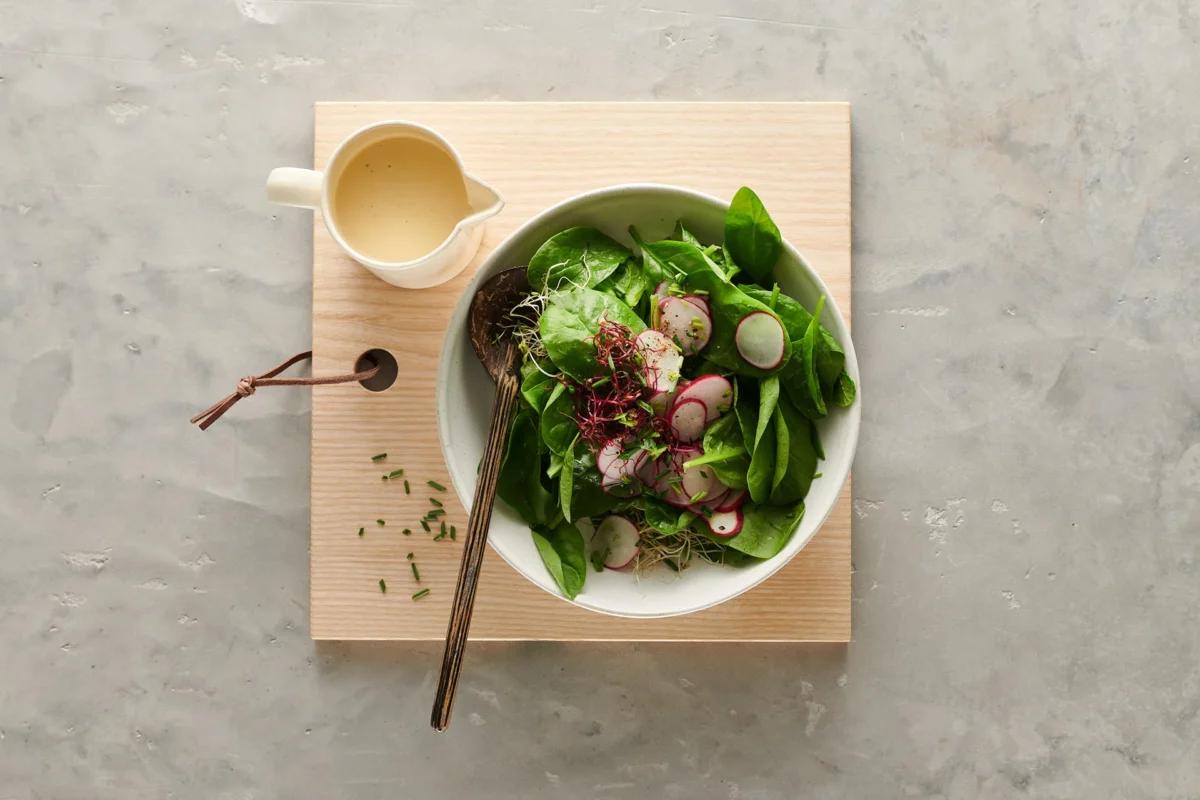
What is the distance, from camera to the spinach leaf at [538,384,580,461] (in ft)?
3.70

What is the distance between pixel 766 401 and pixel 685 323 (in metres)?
0.13

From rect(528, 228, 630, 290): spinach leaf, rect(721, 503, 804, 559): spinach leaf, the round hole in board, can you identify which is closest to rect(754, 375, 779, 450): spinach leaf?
rect(721, 503, 804, 559): spinach leaf

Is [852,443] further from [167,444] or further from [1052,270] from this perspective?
[167,444]

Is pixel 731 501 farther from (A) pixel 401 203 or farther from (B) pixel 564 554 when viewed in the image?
(A) pixel 401 203

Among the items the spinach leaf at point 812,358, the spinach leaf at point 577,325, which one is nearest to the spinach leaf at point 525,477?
the spinach leaf at point 577,325

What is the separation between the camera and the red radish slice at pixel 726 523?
3.79 ft

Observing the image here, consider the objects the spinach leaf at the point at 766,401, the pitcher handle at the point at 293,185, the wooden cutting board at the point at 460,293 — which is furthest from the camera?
the wooden cutting board at the point at 460,293

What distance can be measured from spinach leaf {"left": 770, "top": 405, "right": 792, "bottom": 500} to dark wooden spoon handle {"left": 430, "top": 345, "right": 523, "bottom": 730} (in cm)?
30

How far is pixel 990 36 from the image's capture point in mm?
1431

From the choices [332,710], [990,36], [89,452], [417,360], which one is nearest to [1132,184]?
[990,36]

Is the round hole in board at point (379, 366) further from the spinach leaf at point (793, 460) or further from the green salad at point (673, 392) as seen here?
the spinach leaf at point (793, 460)

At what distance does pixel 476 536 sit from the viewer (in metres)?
1.14

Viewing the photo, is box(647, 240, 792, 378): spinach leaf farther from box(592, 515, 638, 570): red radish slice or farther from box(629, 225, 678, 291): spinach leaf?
box(592, 515, 638, 570): red radish slice

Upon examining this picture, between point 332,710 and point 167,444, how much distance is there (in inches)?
17.9
